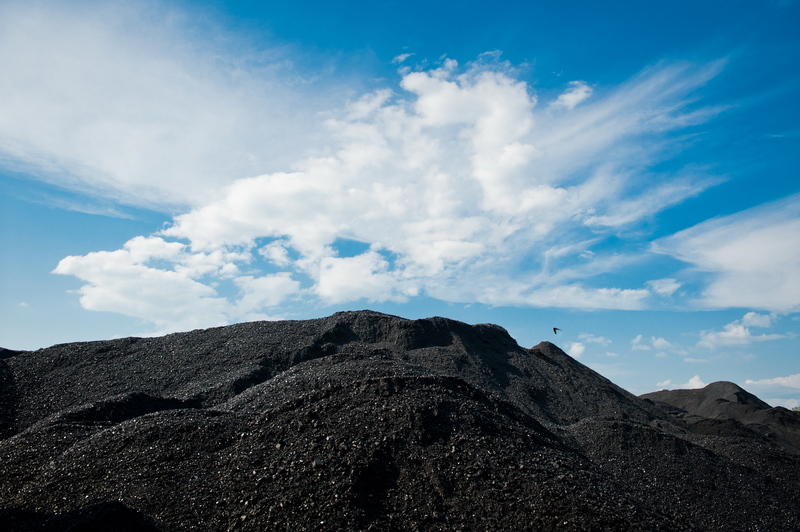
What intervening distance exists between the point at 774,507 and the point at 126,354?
63.9ft

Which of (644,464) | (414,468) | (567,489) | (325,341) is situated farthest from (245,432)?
(325,341)

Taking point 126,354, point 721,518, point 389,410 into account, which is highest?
point 126,354

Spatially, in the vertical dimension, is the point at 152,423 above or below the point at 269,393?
below

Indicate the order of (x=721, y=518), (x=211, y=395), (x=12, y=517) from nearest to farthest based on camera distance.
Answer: (x=12, y=517) → (x=721, y=518) → (x=211, y=395)

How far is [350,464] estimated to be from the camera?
26.1 feet

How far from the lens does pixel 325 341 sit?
20375 millimetres

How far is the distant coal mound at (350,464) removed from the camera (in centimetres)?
726

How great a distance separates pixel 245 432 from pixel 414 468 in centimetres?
314

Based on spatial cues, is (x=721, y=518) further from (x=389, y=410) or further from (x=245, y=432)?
(x=245, y=432)

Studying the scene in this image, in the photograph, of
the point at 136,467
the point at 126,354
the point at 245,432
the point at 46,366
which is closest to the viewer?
the point at 136,467

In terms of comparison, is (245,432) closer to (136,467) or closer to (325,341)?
(136,467)

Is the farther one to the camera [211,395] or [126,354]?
[126,354]

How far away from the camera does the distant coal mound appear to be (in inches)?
286

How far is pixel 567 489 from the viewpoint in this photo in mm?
7750
